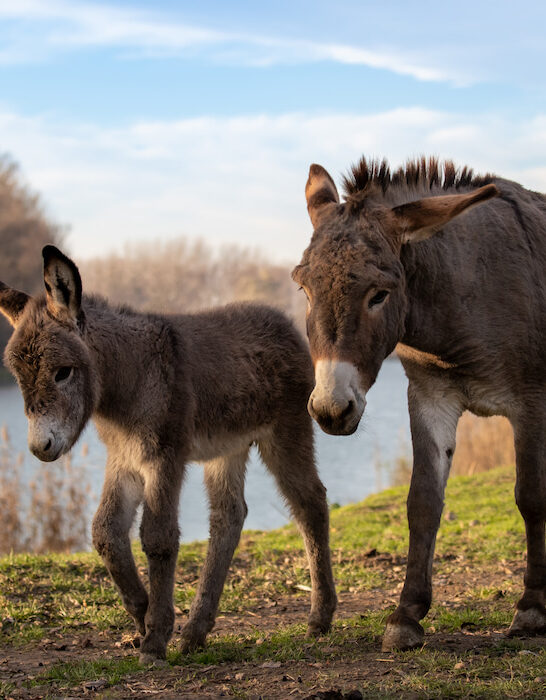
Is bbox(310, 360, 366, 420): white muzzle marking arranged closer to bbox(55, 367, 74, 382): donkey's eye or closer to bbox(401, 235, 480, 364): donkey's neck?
bbox(401, 235, 480, 364): donkey's neck

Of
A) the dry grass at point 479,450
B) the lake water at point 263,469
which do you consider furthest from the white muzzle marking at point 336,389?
the dry grass at point 479,450

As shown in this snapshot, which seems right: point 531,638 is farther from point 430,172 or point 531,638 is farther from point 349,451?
point 349,451

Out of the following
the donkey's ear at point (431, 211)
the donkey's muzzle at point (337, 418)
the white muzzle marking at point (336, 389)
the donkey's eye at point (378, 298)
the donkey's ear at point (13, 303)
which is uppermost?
the donkey's ear at point (431, 211)

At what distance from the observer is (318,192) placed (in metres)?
5.00

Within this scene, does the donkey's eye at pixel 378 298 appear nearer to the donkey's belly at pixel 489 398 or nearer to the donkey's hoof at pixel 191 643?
the donkey's belly at pixel 489 398

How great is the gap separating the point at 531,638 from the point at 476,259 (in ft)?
7.39

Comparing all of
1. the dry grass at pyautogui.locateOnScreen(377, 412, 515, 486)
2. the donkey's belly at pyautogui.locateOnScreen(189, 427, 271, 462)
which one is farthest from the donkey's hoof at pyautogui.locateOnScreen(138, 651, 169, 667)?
the dry grass at pyautogui.locateOnScreen(377, 412, 515, 486)

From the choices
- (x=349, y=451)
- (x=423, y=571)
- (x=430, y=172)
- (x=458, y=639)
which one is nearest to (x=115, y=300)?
(x=430, y=172)

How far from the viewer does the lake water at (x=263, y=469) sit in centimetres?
1336

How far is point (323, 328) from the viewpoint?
13.6ft

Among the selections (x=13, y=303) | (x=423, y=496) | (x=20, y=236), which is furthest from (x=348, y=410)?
(x=20, y=236)

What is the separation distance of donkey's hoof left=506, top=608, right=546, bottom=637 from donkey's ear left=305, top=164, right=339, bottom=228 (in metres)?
2.62

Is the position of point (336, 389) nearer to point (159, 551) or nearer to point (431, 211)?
point (431, 211)

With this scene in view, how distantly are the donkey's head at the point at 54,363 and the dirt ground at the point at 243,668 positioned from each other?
4.08ft
